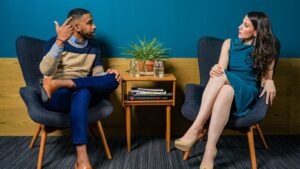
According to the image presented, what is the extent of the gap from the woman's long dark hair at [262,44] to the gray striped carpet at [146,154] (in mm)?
709

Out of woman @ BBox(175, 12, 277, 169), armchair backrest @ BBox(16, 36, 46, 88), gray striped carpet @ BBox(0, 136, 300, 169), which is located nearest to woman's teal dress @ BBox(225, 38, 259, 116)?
woman @ BBox(175, 12, 277, 169)

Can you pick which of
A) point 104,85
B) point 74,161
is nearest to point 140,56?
point 104,85

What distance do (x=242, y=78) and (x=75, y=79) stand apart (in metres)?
1.20

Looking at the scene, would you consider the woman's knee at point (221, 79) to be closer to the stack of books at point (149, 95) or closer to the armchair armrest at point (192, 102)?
the armchair armrest at point (192, 102)

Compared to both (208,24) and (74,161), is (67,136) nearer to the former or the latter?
(74,161)

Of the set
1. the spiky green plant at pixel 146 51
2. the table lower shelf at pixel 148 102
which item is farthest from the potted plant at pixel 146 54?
the table lower shelf at pixel 148 102

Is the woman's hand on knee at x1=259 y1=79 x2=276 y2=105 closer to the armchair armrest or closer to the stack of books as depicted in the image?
the armchair armrest

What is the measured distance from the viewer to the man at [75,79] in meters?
2.17

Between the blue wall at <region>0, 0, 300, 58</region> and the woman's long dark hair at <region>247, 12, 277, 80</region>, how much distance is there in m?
0.57

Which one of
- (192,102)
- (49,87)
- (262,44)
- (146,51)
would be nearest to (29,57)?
(49,87)

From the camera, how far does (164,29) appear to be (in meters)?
2.97

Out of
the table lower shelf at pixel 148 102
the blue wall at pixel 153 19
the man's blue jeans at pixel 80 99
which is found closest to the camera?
the man's blue jeans at pixel 80 99

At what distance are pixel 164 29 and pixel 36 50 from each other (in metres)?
1.11

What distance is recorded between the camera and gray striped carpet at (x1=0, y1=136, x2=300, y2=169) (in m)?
2.42
